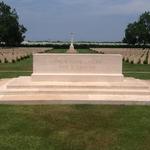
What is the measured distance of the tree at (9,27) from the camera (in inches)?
3238

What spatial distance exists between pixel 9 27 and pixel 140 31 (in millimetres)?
28037

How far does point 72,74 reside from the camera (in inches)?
533

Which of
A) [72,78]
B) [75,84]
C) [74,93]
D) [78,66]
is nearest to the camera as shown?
[74,93]

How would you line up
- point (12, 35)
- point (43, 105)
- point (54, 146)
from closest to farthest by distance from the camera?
point (54, 146) → point (43, 105) → point (12, 35)

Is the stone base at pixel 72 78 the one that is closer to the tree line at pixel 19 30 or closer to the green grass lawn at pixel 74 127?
the green grass lawn at pixel 74 127

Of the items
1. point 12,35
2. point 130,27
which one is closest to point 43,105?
point 12,35

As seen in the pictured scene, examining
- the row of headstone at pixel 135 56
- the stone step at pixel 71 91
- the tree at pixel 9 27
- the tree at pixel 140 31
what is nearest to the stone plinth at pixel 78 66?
the stone step at pixel 71 91

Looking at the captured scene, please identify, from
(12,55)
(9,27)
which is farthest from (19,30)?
(12,55)

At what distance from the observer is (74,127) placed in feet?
28.7

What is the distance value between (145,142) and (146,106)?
329 cm

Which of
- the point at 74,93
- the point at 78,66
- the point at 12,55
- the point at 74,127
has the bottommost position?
the point at 12,55

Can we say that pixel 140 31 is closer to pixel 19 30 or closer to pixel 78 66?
pixel 19 30

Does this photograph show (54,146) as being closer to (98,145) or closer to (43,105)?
(98,145)

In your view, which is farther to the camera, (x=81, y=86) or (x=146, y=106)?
(x=81, y=86)
